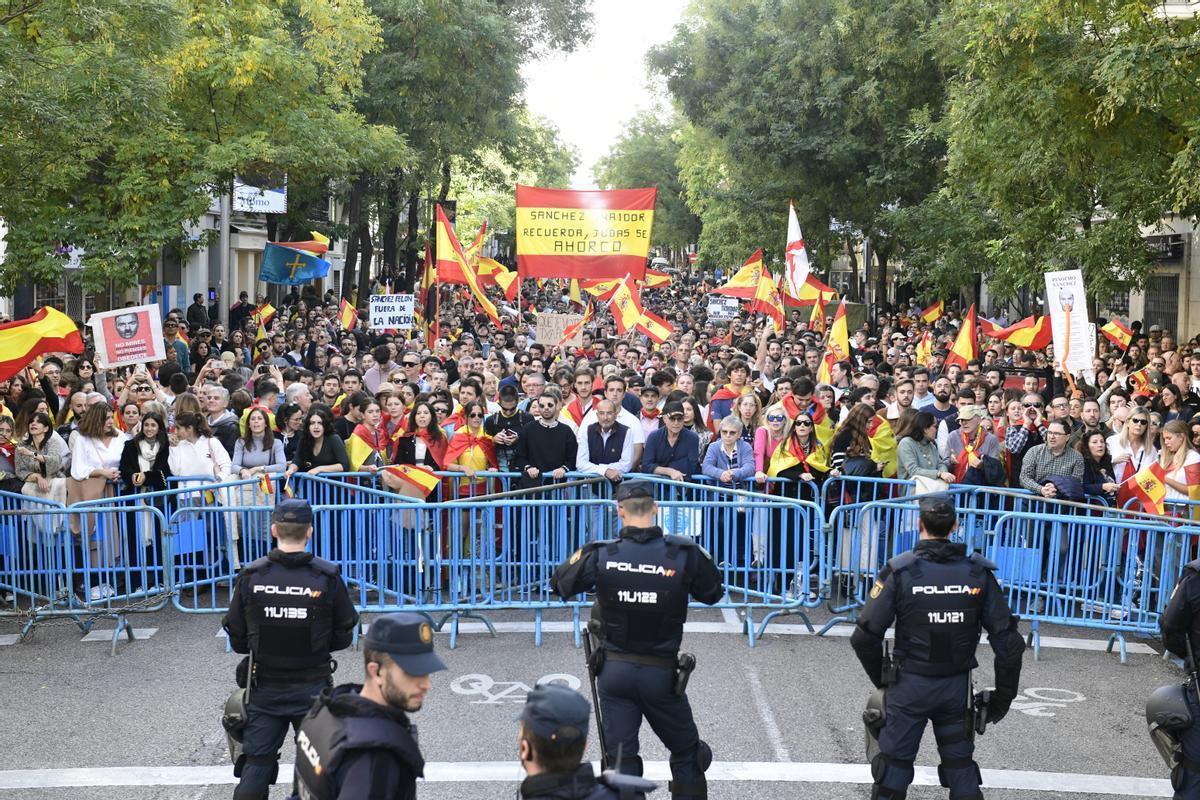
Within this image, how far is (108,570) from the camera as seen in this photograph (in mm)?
10102

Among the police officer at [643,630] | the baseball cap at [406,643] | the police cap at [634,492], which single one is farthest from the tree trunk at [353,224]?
the baseball cap at [406,643]

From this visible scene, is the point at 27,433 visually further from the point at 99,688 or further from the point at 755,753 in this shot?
the point at 755,753

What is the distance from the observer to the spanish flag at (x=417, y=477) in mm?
10875

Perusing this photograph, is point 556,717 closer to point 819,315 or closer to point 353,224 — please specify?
point 819,315

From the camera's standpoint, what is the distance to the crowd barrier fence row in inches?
386

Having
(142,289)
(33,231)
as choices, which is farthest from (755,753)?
(142,289)

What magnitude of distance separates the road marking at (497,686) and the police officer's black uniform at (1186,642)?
365 centimetres

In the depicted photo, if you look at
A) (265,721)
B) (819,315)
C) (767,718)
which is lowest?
(767,718)

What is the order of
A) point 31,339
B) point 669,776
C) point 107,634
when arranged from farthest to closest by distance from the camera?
point 31,339
point 107,634
point 669,776

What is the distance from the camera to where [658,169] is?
276ft

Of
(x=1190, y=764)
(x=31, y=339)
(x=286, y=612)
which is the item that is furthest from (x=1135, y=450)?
(x=31, y=339)

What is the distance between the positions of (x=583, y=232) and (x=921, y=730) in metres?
12.1

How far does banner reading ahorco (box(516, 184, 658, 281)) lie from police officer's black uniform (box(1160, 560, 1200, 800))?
11805mm

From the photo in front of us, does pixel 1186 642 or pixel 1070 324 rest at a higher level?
pixel 1070 324
